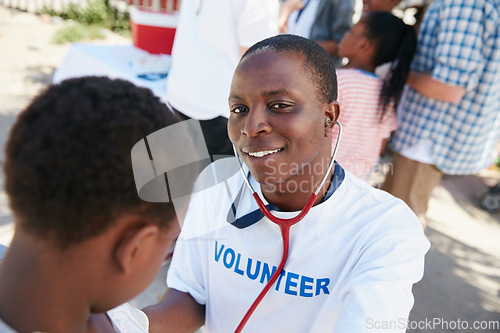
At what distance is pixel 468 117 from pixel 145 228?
2.28 meters

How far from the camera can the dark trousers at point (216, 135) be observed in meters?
2.48

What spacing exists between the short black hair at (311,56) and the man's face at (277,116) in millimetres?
21

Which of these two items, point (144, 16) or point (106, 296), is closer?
point (106, 296)

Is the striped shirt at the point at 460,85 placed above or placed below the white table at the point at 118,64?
above

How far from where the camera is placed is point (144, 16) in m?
3.61

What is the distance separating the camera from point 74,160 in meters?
0.60

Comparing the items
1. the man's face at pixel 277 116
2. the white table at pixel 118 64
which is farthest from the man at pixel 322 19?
the man's face at pixel 277 116

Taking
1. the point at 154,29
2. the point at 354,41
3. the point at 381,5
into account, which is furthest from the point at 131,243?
the point at 154,29

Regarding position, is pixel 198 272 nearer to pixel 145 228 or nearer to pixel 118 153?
pixel 145 228

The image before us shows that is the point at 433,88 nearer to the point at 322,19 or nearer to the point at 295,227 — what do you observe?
the point at 322,19

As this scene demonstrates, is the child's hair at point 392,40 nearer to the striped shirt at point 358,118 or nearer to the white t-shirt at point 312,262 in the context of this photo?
the striped shirt at point 358,118

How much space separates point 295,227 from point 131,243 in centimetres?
69

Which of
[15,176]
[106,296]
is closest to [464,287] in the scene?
[106,296]

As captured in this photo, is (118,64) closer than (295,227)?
No
